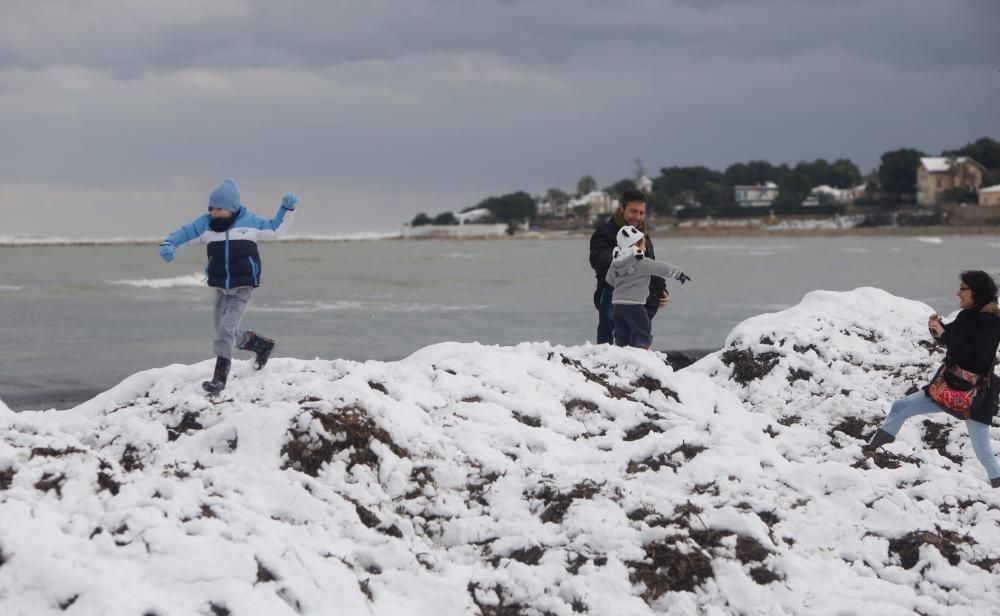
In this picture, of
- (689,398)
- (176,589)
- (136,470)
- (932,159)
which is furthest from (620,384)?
(932,159)

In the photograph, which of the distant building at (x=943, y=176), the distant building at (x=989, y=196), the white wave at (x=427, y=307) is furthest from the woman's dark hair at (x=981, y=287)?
the distant building at (x=943, y=176)

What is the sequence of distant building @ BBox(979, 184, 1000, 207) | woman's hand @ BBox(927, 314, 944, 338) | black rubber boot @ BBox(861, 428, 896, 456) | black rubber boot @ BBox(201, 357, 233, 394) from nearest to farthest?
black rubber boot @ BBox(201, 357, 233, 394) < woman's hand @ BBox(927, 314, 944, 338) < black rubber boot @ BBox(861, 428, 896, 456) < distant building @ BBox(979, 184, 1000, 207)

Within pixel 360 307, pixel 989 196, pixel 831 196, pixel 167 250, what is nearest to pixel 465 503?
pixel 167 250

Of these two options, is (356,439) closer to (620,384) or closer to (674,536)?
(674,536)

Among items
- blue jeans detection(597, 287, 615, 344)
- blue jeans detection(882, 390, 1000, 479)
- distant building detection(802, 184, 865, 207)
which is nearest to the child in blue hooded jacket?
blue jeans detection(597, 287, 615, 344)

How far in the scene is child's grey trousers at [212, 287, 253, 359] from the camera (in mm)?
6984

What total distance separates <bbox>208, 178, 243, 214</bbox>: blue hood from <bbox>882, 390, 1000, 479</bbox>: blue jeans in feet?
15.6

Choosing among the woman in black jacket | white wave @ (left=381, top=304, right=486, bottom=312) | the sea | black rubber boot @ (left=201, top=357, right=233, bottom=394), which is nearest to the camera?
black rubber boot @ (left=201, top=357, right=233, bottom=394)

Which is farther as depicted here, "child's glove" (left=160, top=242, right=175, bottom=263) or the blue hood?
the blue hood

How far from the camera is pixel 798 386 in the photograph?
8688 millimetres

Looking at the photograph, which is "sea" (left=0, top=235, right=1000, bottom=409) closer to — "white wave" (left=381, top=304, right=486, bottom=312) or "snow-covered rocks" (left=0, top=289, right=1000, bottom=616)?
"white wave" (left=381, top=304, right=486, bottom=312)

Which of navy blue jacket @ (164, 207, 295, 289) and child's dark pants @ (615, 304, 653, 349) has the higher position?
navy blue jacket @ (164, 207, 295, 289)

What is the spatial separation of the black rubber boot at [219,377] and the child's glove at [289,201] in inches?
45.4

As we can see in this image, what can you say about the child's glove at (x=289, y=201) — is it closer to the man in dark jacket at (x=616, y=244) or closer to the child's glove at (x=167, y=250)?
the child's glove at (x=167, y=250)
